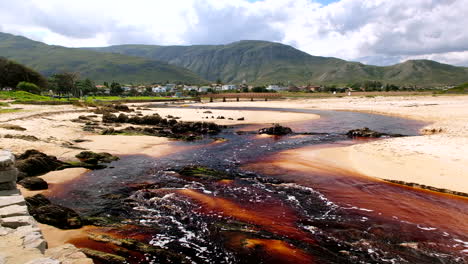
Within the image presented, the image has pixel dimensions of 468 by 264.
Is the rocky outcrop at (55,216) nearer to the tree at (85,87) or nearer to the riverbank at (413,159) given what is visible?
the riverbank at (413,159)

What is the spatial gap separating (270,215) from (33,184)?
36.4 feet

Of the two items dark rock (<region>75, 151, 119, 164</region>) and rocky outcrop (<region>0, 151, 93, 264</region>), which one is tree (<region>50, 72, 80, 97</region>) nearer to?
dark rock (<region>75, 151, 119, 164</region>)

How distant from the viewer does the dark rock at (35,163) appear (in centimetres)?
1369

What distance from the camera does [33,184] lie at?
12.0m

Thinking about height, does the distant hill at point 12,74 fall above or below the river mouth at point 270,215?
above

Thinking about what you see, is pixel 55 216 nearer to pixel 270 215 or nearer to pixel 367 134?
pixel 270 215

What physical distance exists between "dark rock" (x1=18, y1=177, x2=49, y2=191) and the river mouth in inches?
32.8

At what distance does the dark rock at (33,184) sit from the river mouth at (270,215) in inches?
32.8

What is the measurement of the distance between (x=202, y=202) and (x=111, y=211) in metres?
3.85

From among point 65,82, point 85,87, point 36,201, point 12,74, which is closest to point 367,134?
point 36,201

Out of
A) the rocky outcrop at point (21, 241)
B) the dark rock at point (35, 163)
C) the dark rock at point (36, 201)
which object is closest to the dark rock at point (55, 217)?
the dark rock at point (36, 201)

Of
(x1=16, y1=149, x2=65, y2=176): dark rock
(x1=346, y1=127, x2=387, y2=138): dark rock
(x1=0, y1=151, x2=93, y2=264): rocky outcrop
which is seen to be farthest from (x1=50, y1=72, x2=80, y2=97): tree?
Answer: (x1=0, y1=151, x2=93, y2=264): rocky outcrop

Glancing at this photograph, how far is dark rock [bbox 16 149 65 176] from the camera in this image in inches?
539

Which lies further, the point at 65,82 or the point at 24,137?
the point at 65,82
